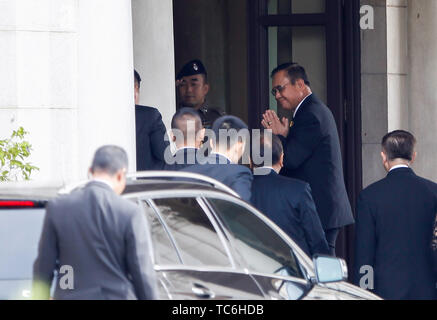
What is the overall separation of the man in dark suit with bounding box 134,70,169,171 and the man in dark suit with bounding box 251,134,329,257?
2086mm

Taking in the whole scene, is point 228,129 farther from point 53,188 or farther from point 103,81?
point 53,188

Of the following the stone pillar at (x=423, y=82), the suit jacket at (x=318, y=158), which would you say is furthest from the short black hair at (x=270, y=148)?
the stone pillar at (x=423, y=82)

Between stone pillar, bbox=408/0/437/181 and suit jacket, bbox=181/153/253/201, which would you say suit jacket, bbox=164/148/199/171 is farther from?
stone pillar, bbox=408/0/437/181

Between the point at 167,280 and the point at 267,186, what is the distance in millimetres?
→ 2912

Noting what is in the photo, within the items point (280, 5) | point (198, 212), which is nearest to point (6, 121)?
point (280, 5)

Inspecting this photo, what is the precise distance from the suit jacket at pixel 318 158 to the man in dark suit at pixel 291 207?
4.93 feet

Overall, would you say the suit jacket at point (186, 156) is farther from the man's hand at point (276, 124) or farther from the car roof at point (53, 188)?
the car roof at point (53, 188)

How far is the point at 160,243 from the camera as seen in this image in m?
4.82

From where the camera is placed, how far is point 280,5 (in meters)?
11.8

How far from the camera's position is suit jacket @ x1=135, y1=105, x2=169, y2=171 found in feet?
31.0

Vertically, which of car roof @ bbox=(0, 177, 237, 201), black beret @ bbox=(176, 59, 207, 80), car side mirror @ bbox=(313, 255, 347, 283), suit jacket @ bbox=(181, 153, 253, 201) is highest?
black beret @ bbox=(176, 59, 207, 80)

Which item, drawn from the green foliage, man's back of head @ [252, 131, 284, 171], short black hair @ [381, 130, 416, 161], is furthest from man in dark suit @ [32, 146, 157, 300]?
the green foliage

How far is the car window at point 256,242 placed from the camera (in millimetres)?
5180
